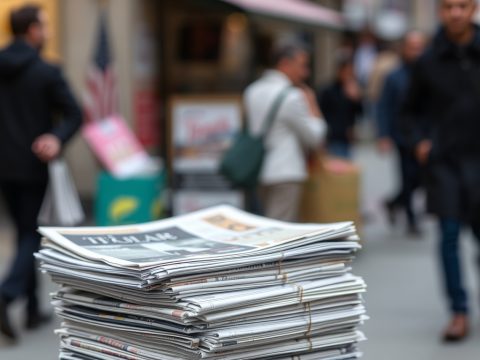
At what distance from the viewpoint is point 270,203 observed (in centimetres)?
741

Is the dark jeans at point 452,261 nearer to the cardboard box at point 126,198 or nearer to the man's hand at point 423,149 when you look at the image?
the man's hand at point 423,149

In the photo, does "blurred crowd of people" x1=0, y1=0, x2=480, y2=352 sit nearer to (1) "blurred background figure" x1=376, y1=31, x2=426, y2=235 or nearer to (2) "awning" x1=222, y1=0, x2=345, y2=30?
(2) "awning" x1=222, y1=0, x2=345, y2=30

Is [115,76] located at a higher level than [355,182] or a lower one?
higher

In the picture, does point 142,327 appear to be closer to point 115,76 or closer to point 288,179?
point 288,179

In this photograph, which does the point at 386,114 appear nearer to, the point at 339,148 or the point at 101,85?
the point at 339,148

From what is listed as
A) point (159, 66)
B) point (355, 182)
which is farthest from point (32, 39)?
point (159, 66)

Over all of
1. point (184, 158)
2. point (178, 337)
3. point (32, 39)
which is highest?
point (32, 39)

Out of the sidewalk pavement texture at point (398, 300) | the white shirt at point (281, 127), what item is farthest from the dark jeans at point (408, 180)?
the white shirt at point (281, 127)

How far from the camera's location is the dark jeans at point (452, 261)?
585 cm

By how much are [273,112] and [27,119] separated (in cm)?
174

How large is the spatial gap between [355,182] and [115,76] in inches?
125

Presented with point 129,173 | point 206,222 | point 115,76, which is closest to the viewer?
point 206,222

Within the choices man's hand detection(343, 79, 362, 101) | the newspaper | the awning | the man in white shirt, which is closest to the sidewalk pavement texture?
the man in white shirt

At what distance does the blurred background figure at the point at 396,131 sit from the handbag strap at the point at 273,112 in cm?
331
